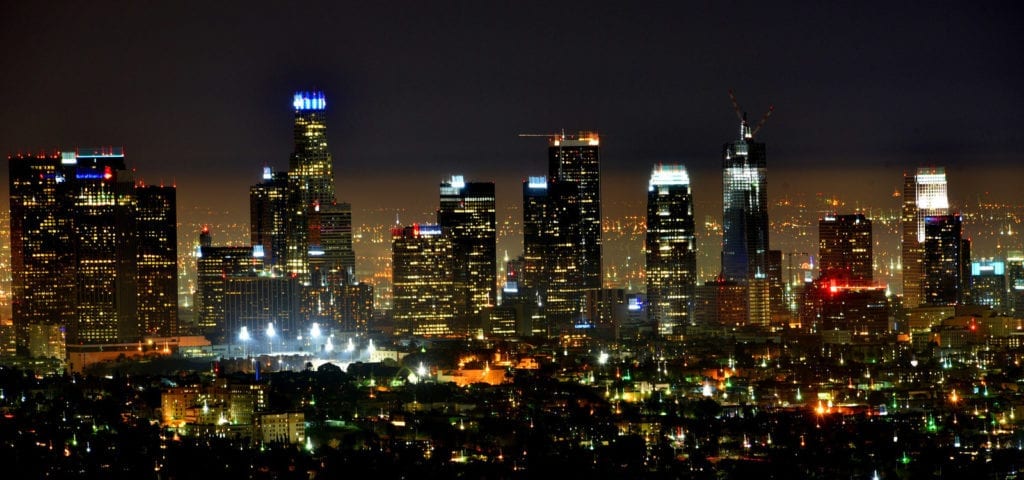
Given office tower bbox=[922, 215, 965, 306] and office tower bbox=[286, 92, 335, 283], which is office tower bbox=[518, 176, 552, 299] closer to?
office tower bbox=[286, 92, 335, 283]

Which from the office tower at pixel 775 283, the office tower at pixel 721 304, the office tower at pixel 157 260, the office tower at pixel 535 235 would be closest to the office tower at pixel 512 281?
the office tower at pixel 535 235

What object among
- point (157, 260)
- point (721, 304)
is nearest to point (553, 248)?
point (721, 304)

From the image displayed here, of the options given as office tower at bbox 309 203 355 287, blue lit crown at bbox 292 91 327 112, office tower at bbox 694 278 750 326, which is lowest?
office tower at bbox 694 278 750 326

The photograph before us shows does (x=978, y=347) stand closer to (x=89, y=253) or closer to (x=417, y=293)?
(x=417, y=293)

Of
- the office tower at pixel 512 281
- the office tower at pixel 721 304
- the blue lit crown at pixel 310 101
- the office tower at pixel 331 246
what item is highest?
the blue lit crown at pixel 310 101

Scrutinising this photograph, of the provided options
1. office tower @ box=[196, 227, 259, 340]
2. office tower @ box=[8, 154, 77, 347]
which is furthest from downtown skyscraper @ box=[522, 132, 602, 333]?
office tower @ box=[8, 154, 77, 347]

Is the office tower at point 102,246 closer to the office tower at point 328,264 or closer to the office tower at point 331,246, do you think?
the office tower at point 328,264
